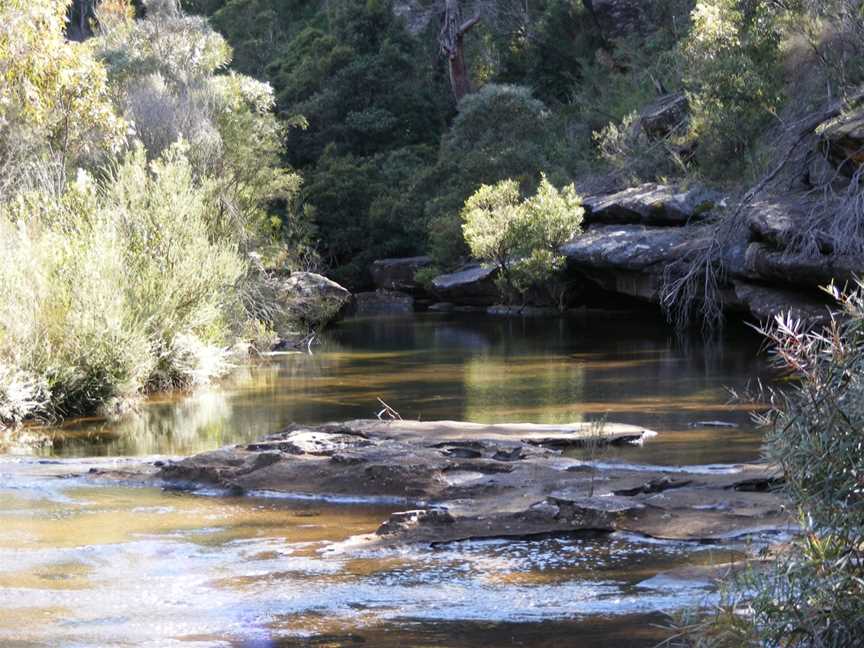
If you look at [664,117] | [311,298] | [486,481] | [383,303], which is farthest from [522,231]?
[486,481]

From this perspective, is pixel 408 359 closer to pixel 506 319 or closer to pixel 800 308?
pixel 800 308

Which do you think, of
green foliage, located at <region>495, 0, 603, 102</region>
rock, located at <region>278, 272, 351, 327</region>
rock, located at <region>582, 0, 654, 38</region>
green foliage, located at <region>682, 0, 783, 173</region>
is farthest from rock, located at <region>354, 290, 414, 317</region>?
rock, located at <region>582, 0, 654, 38</region>

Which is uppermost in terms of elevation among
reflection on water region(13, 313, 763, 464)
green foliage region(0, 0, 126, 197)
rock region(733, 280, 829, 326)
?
green foliage region(0, 0, 126, 197)

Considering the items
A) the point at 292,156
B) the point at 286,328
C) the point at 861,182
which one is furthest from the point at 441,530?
the point at 292,156

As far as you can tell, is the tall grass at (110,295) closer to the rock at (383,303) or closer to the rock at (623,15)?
the rock at (383,303)

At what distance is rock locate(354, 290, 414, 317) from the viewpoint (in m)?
41.3

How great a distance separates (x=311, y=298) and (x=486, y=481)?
2102 centimetres

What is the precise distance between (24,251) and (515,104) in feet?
98.9

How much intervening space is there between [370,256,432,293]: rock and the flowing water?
1065 inches

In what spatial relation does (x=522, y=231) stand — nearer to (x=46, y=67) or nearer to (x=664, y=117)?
(x=664, y=117)

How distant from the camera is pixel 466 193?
43469mm

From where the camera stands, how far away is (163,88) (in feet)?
109

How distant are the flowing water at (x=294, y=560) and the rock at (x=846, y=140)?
5.43 meters

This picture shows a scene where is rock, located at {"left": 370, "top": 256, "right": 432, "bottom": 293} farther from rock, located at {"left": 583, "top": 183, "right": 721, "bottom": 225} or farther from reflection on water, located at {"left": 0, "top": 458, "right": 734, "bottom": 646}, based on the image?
reflection on water, located at {"left": 0, "top": 458, "right": 734, "bottom": 646}
